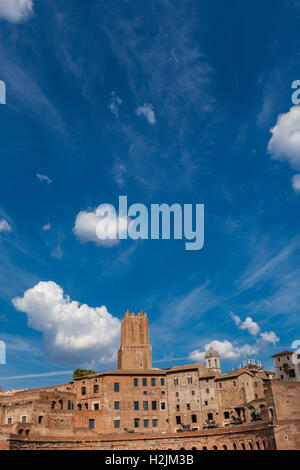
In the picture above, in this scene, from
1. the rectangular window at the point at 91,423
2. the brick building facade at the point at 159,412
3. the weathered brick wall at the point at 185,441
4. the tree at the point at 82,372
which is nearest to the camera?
the weathered brick wall at the point at 185,441

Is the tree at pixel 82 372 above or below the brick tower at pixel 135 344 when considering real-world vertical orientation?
below

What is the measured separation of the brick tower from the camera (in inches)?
3939

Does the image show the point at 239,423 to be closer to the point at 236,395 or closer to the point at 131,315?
the point at 236,395

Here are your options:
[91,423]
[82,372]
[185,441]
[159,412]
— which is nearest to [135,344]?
[82,372]

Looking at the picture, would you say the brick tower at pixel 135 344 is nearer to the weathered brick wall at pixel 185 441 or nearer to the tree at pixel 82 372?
the tree at pixel 82 372

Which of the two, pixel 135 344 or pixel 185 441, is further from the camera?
pixel 135 344

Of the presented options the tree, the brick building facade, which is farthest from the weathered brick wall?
the tree

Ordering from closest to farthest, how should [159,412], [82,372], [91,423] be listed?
[91,423]
[159,412]
[82,372]

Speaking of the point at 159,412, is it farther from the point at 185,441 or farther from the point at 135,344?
the point at 135,344

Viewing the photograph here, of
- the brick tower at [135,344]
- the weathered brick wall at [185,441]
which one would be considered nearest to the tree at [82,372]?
the brick tower at [135,344]

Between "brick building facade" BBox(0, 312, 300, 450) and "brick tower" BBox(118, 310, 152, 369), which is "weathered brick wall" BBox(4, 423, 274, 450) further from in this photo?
"brick tower" BBox(118, 310, 152, 369)

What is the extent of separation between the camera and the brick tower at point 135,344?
100 metres

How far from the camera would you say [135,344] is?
336ft
